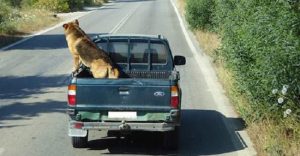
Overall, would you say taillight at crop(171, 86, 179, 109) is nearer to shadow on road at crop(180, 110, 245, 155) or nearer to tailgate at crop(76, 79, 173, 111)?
tailgate at crop(76, 79, 173, 111)

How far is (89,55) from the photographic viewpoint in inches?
388

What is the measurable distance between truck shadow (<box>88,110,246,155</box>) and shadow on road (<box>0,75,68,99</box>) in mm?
4459

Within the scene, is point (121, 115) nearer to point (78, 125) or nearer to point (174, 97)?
point (78, 125)

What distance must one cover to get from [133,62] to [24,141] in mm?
2192

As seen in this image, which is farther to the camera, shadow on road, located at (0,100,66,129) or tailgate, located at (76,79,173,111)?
shadow on road, located at (0,100,66,129)

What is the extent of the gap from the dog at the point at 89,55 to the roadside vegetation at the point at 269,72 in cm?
216

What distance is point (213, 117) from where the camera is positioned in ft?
39.6

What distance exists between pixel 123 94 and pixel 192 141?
178 cm

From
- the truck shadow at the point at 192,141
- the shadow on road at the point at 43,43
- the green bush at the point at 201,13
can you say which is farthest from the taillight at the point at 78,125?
the green bush at the point at 201,13

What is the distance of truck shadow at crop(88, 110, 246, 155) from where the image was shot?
9.45 meters

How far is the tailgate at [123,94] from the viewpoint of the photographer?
8742 mm

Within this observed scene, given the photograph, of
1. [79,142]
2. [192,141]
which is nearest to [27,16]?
[192,141]

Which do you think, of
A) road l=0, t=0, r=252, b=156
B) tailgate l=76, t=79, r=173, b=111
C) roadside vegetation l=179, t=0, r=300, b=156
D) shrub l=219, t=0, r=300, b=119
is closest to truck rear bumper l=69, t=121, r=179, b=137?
tailgate l=76, t=79, r=173, b=111

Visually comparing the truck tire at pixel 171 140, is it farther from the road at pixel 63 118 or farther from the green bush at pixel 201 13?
the green bush at pixel 201 13
